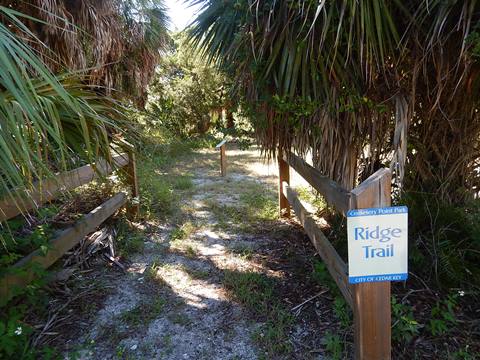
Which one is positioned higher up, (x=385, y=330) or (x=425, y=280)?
(x=385, y=330)

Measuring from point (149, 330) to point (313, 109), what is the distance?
210 cm

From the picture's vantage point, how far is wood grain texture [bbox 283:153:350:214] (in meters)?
2.06

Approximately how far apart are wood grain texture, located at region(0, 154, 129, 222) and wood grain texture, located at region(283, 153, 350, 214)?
4.49ft

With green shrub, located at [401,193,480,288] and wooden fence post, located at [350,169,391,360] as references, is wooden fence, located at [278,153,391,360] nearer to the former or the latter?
wooden fence post, located at [350,169,391,360]

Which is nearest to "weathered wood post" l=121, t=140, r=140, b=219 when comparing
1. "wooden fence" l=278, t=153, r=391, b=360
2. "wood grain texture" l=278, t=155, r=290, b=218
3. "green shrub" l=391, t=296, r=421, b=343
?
"wood grain texture" l=278, t=155, r=290, b=218

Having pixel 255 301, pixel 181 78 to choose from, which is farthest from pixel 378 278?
pixel 181 78

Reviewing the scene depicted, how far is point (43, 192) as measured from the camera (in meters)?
2.43

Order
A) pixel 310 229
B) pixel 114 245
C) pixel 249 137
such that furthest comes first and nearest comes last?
pixel 249 137
pixel 114 245
pixel 310 229

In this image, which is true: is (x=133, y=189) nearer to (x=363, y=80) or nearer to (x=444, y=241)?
(x=363, y=80)

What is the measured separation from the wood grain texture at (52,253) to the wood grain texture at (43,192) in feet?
1.10

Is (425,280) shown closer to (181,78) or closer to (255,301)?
(255,301)

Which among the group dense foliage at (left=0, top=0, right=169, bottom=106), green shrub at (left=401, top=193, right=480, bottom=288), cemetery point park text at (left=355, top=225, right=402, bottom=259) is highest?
dense foliage at (left=0, top=0, right=169, bottom=106)

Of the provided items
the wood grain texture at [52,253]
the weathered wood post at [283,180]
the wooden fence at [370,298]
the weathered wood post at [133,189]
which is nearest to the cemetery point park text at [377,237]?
the wooden fence at [370,298]

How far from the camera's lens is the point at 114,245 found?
3908mm
